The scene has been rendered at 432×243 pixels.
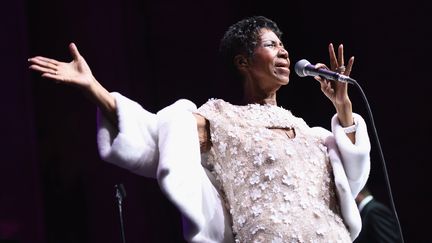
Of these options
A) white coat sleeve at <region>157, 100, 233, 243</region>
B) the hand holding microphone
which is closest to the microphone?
the hand holding microphone

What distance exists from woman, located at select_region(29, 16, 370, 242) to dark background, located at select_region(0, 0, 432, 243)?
44.3 inches

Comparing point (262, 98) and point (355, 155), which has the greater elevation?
point (262, 98)

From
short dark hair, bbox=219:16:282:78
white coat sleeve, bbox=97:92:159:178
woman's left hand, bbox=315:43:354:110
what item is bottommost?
white coat sleeve, bbox=97:92:159:178

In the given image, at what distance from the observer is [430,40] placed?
3.26m

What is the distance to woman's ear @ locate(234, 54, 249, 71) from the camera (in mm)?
2201

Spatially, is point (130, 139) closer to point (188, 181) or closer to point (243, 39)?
point (188, 181)

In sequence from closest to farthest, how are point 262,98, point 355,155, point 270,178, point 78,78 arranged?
1. point 78,78
2. point 270,178
3. point 355,155
4. point 262,98

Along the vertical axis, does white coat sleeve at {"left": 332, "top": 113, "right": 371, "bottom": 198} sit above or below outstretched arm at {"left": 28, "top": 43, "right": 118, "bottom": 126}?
below

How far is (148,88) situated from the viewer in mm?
3178

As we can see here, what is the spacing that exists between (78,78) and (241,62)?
0.75 metres

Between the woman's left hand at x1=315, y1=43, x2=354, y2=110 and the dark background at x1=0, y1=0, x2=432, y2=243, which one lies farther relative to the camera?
the dark background at x1=0, y1=0, x2=432, y2=243

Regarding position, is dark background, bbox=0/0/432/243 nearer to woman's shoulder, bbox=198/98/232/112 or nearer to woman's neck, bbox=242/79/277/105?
woman's neck, bbox=242/79/277/105

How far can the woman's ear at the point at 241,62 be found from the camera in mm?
2201

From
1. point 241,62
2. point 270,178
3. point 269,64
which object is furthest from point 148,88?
point 270,178
